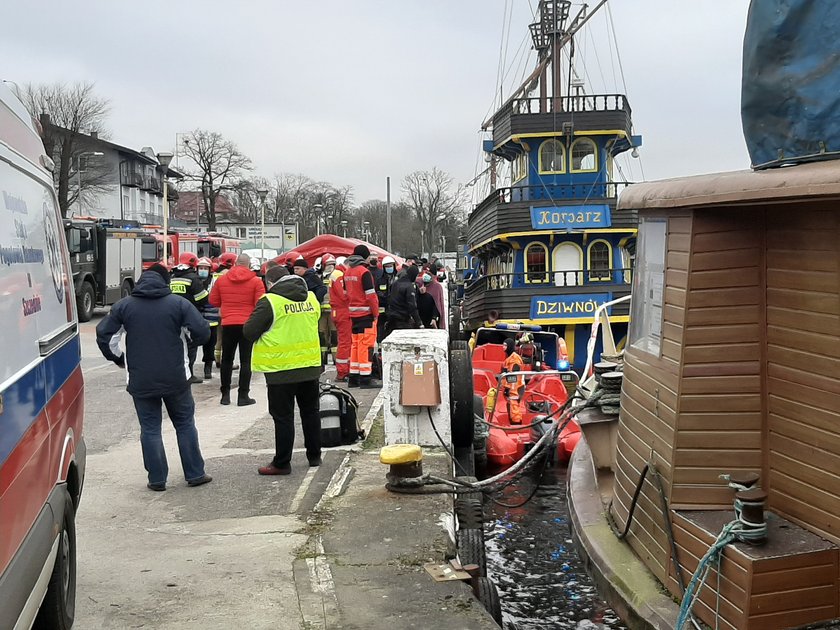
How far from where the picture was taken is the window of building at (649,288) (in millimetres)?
4754

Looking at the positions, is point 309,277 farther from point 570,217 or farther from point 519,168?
point 519,168

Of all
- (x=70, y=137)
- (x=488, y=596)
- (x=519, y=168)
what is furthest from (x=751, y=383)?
(x=70, y=137)

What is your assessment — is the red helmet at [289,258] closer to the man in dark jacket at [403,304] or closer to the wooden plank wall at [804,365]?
the man in dark jacket at [403,304]

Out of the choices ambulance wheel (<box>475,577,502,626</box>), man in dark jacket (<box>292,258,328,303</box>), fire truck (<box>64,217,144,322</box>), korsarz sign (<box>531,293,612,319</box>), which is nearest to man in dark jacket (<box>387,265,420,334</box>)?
man in dark jacket (<box>292,258,328,303</box>)

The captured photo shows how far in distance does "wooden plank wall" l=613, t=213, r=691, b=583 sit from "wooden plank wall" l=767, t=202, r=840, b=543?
444 mm

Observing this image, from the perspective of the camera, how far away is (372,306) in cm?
1177

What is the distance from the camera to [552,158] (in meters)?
24.3

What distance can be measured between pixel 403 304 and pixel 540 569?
566 cm

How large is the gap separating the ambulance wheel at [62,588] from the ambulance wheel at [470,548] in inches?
98.0

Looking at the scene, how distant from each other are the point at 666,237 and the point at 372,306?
7434 millimetres

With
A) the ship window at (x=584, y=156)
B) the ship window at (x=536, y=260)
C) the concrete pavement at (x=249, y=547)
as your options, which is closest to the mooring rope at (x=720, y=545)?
the concrete pavement at (x=249, y=547)

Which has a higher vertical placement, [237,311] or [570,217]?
[570,217]

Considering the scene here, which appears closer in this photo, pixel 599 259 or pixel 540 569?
pixel 540 569

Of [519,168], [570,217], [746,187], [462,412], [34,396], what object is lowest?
[462,412]
